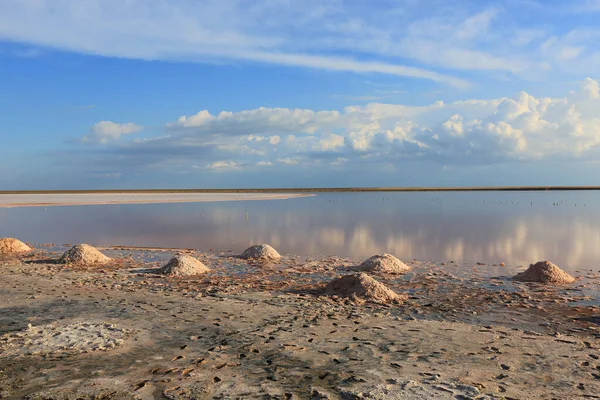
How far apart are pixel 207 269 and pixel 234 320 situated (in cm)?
589

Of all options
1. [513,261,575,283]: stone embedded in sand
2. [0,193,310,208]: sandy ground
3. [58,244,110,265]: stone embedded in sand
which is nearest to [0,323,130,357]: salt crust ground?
[58,244,110,265]: stone embedded in sand

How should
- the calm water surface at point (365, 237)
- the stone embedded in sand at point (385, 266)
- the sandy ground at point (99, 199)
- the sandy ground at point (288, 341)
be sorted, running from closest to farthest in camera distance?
the sandy ground at point (288, 341) < the stone embedded in sand at point (385, 266) < the calm water surface at point (365, 237) < the sandy ground at point (99, 199)

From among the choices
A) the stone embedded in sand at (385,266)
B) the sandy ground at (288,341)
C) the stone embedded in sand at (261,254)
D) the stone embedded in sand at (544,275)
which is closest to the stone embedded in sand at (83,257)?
the sandy ground at (288,341)

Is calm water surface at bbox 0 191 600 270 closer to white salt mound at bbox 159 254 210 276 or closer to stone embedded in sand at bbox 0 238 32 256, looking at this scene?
stone embedded in sand at bbox 0 238 32 256

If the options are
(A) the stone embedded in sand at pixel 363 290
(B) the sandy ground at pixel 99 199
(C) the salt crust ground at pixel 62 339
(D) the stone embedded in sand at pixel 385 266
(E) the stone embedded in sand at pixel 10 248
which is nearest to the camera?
(C) the salt crust ground at pixel 62 339

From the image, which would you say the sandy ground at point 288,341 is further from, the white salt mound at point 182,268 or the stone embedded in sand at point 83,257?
the stone embedded in sand at point 83,257

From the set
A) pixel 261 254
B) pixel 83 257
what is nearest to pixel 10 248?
pixel 83 257

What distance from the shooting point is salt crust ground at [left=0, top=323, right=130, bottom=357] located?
627 centimetres

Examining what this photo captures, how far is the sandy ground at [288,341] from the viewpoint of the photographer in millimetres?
5113

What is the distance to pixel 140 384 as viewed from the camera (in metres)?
5.20

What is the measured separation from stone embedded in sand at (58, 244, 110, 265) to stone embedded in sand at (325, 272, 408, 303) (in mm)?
8810

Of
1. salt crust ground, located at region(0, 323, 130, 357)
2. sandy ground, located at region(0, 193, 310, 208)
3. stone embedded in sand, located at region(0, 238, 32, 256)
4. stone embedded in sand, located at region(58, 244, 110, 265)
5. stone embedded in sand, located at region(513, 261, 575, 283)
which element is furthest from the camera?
sandy ground, located at region(0, 193, 310, 208)

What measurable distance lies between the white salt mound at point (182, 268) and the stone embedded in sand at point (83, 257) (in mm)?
3249

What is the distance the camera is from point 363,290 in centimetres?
976
